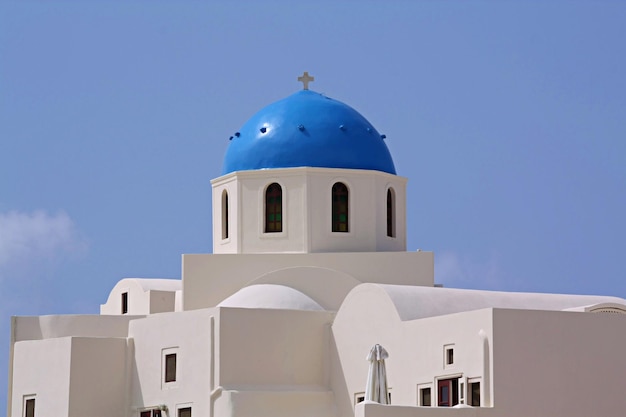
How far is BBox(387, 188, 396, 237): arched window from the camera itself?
42781mm

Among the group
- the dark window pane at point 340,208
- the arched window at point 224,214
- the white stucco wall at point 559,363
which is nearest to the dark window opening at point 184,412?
the arched window at point 224,214

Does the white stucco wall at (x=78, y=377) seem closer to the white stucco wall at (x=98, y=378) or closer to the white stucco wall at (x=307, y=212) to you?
the white stucco wall at (x=98, y=378)

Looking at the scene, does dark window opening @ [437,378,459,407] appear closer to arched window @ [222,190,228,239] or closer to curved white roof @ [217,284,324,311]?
curved white roof @ [217,284,324,311]

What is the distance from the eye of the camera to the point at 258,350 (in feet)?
122

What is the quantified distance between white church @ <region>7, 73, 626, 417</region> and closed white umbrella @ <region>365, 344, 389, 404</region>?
0.36 feet

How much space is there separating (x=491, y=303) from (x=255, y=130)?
838 cm

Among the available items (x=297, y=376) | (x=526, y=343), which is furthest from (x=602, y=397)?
(x=297, y=376)

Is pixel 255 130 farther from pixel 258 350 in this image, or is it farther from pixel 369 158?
pixel 258 350

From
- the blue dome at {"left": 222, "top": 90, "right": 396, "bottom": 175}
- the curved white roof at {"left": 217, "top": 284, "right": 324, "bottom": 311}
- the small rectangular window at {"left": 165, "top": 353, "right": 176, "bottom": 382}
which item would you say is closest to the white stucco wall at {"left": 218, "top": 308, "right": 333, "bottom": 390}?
the curved white roof at {"left": 217, "top": 284, "right": 324, "bottom": 311}

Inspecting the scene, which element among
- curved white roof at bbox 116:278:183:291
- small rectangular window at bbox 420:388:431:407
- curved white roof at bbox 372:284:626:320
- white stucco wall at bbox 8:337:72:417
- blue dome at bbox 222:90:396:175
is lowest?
small rectangular window at bbox 420:388:431:407

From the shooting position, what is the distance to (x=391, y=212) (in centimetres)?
4281

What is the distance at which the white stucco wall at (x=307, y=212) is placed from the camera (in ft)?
135

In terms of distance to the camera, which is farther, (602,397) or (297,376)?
(297,376)

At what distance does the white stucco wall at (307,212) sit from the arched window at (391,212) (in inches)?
25.5
